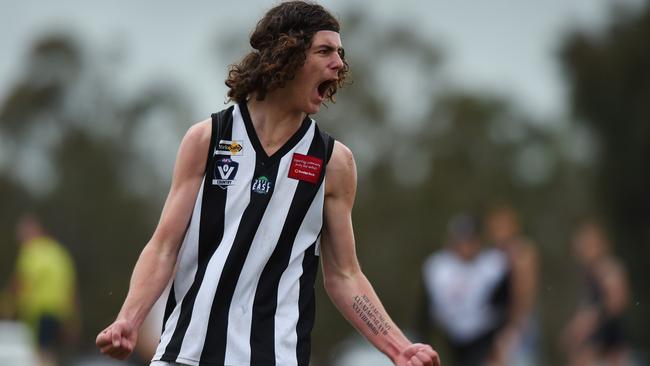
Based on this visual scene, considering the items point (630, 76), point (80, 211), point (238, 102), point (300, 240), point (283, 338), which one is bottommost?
point (80, 211)

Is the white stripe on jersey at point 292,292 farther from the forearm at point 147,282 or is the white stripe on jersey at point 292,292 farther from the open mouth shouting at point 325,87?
the forearm at point 147,282

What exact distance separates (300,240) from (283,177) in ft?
0.98

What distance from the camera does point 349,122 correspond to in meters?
54.2

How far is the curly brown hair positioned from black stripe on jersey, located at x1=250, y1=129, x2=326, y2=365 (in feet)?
1.11

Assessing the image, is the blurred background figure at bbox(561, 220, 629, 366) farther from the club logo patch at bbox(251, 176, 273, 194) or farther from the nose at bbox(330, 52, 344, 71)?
the club logo patch at bbox(251, 176, 273, 194)

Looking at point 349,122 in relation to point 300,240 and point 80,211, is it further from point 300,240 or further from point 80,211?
point 300,240

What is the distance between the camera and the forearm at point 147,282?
6.11m

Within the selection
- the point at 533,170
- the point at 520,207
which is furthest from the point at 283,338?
the point at 533,170

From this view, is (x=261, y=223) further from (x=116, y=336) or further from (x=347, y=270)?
(x=116, y=336)

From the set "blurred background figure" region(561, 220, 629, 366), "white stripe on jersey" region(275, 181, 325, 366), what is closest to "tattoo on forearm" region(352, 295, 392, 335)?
"white stripe on jersey" region(275, 181, 325, 366)

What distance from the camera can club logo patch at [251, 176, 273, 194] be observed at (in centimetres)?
624

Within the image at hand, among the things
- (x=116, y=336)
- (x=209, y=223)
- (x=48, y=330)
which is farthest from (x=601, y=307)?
(x=116, y=336)

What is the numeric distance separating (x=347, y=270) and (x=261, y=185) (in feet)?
2.13

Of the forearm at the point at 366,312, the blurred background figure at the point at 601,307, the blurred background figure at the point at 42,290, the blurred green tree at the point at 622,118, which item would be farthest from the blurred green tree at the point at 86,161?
the forearm at the point at 366,312
